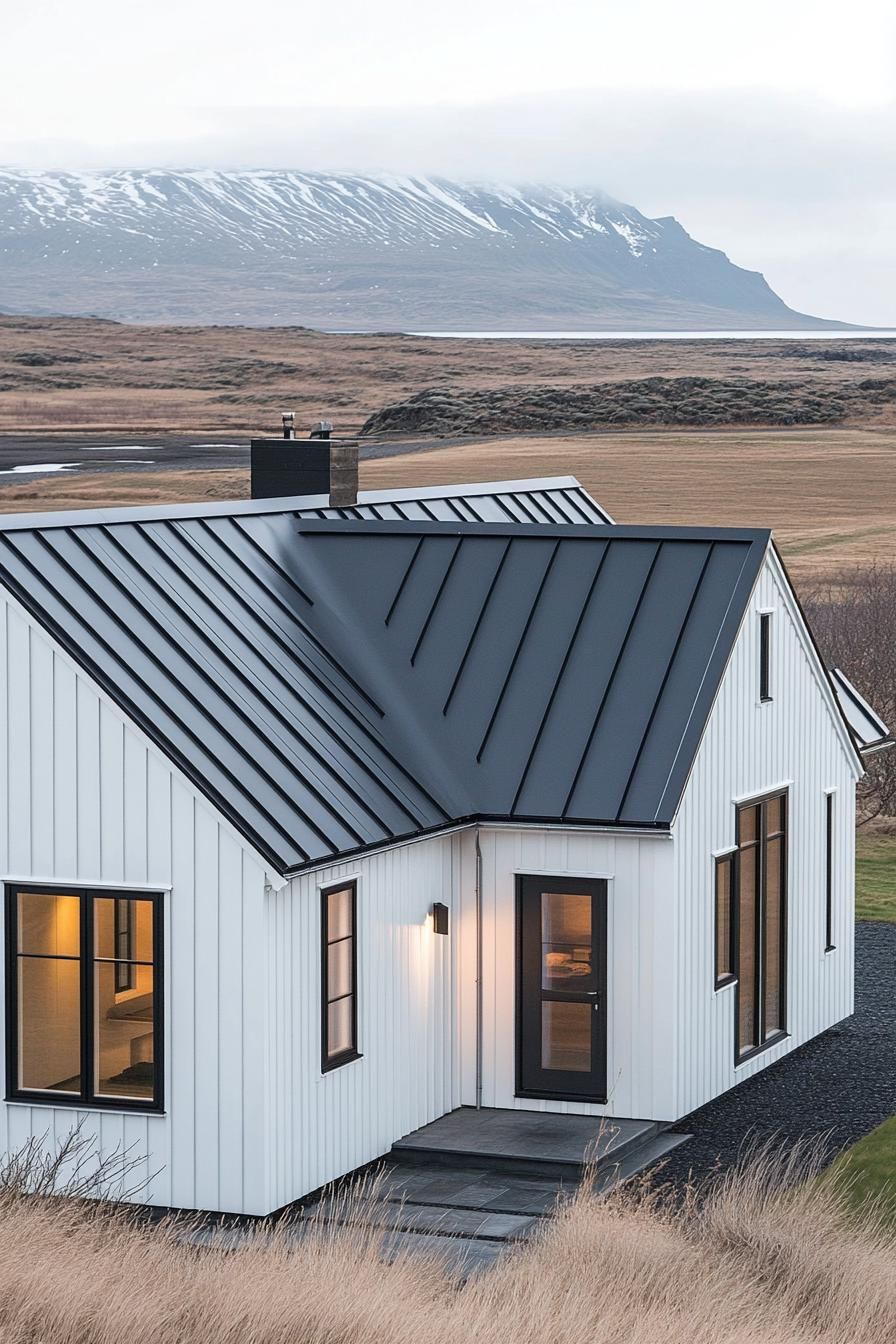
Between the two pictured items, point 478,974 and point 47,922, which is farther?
point 478,974

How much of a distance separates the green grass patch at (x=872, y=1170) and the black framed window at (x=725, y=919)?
1.55 m

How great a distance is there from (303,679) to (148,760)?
89.6 inches

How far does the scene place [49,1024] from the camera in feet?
41.4

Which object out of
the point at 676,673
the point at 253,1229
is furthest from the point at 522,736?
the point at 253,1229

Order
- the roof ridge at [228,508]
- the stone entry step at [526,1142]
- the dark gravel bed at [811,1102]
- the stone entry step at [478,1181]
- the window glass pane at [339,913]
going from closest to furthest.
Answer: the stone entry step at [478,1181], the window glass pane at [339,913], the stone entry step at [526,1142], the roof ridge at [228,508], the dark gravel bed at [811,1102]

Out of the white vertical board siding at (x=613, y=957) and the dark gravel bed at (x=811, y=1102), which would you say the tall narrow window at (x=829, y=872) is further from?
the white vertical board siding at (x=613, y=957)

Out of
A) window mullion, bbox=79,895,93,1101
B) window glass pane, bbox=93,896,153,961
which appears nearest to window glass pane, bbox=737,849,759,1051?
window glass pane, bbox=93,896,153,961

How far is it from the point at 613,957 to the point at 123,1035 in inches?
139

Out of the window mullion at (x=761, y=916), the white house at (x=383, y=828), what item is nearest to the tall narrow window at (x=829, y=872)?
the white house at (x=383, y=828)

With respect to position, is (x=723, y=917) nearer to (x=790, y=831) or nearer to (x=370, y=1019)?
(x=790, y=831)

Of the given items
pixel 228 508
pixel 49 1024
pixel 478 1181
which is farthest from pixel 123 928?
pixel 228 508

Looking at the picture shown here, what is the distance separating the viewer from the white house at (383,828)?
1233cm

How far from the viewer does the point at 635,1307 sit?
9.29 m

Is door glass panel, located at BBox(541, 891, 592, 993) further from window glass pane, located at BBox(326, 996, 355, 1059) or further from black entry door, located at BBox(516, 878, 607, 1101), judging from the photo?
window glass pane, located at BBox(326, 996, 355, 1059)
